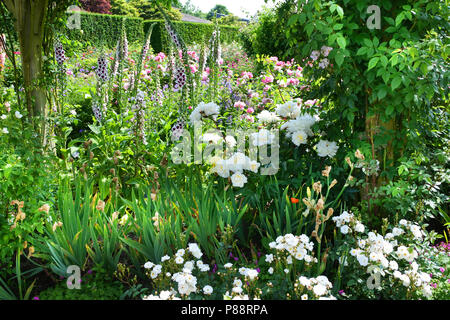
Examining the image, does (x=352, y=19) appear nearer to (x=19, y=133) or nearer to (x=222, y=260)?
(x=222, y=260)

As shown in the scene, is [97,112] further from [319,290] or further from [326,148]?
[319,290]

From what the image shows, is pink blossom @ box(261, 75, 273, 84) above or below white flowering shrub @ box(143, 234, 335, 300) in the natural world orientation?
above

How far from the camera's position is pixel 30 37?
366cm

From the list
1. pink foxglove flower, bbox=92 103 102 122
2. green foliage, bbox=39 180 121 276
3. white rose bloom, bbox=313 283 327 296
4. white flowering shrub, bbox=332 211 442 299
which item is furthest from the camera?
pink foxglove flower, bbox=92 103 102 122

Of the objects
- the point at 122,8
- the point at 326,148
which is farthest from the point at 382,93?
the point at 122,8

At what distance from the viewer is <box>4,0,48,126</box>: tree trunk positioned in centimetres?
362

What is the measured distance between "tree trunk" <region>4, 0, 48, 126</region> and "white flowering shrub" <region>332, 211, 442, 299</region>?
2.80 meters

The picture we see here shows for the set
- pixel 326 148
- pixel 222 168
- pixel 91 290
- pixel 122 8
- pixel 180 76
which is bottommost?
pixel 91 290

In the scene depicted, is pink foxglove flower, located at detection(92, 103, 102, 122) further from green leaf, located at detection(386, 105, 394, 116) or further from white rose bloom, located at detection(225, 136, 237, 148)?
green leaf, located at detection(386, 105, 394, 116)

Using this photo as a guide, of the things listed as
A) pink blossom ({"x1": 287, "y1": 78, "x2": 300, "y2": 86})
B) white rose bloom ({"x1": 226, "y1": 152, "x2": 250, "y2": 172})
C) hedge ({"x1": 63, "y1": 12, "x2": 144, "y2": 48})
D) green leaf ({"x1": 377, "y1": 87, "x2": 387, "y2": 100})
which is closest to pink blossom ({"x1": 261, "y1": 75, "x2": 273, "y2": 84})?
pink blossom ({"x1": 287, "y1": 78, "x2": 300, "y2": 86})

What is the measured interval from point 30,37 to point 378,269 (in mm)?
3431

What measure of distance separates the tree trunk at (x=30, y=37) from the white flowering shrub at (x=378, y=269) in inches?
110

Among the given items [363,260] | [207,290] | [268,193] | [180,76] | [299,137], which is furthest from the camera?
[180,76]

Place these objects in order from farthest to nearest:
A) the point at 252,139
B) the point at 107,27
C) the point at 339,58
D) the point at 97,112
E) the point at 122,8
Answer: the point at 122,8 < the point at 107,27 < the point at 97,112 < the point at 252,139 < the point at 339,58
